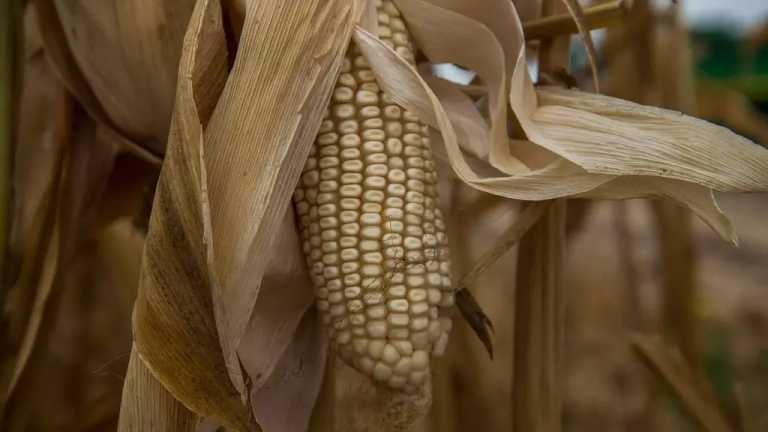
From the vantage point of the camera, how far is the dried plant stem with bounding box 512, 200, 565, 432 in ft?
2.00

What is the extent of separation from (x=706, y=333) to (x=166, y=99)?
110 cm

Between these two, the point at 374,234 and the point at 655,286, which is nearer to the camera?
the point at 374,234

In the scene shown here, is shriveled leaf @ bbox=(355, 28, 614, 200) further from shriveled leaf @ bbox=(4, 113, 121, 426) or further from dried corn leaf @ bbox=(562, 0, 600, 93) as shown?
shriveled leaf @ bbox=(4, 113, 121, 426)

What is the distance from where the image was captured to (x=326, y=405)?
55 cm

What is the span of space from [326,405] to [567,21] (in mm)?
353

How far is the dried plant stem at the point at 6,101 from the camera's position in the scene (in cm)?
58

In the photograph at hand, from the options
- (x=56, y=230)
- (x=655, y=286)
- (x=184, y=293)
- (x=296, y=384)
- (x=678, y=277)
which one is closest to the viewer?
(x=184, y=293)

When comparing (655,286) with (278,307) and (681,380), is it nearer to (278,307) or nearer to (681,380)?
(681,380)

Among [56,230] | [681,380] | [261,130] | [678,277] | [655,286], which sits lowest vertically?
[655,286]

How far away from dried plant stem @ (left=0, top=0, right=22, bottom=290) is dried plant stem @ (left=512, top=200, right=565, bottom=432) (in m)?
0.43

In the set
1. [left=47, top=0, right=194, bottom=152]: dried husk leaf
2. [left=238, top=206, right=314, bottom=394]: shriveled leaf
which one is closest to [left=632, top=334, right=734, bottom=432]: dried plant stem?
[left=238, top=206, right=314, bottom=394]: shriveled leaf

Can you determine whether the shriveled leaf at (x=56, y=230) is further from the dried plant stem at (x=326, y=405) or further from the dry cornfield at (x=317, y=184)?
the dried plant stem at (x=326, y=405)

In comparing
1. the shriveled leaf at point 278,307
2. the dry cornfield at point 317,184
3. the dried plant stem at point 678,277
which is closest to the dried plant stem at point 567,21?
the dry cornfield at point 317,184

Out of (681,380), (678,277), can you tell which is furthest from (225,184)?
(678,277)
